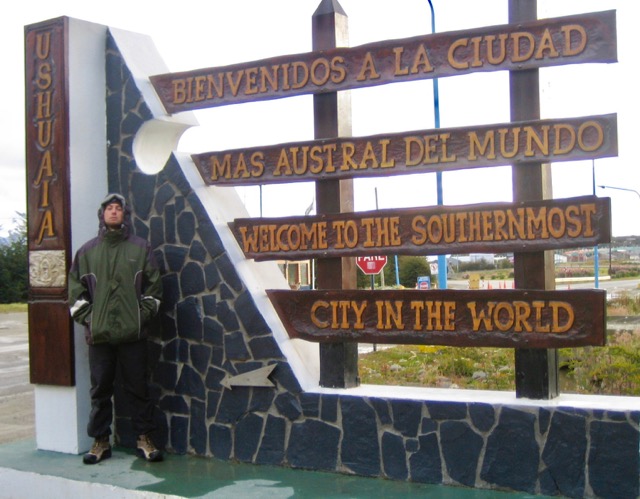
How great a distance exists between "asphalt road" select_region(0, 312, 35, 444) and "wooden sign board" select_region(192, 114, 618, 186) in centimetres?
373

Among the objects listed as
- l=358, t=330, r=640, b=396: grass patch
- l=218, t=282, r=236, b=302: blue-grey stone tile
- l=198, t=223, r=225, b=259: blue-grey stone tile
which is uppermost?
l=198, t=223, r=225, b=259: blue-grey stone tile

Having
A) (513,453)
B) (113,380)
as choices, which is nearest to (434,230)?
(513,453)

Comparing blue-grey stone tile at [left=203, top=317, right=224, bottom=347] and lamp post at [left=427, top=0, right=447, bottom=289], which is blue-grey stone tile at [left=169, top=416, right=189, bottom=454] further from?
lamp post at [left=427, top=0, right=447, bottom=289]

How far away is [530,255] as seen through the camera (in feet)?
17.1

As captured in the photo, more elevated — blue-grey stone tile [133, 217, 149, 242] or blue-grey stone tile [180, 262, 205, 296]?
blue-grey stone tile [133, 217, 149, 242]

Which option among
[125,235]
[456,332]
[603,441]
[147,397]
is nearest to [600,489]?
[603,441]

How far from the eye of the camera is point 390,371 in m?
11.4

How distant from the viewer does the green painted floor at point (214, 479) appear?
5242mm

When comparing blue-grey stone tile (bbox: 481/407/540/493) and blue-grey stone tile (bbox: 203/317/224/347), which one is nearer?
blue-grey stone tile (bbox: 481/407/540/493)

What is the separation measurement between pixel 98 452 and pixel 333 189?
275 centimetres

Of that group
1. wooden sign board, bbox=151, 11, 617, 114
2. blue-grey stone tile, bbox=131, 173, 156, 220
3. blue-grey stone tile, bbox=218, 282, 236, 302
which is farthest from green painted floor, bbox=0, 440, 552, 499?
wooden sign board, bbox=151, 11, 617, 114

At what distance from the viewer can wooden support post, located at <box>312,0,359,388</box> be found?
5887 millimetres

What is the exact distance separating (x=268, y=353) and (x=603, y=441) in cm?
243

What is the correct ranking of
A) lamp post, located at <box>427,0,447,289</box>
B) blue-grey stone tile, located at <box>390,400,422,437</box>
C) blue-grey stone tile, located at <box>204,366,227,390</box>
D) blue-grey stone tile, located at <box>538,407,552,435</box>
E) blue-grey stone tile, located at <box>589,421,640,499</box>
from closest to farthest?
1. blue-grey stone tile, located at <box>589,421,640,499</box>
2. blue-grey stone tile, located at <box>538,407,552,435</box>
3. blue-grey stone tile, located at <box>390,400,422,437</box>
4. blue-grey stone tile, located at <box>204,366,227,390</box>
5. lamp post, located at <box>427,0,447,289</box>
